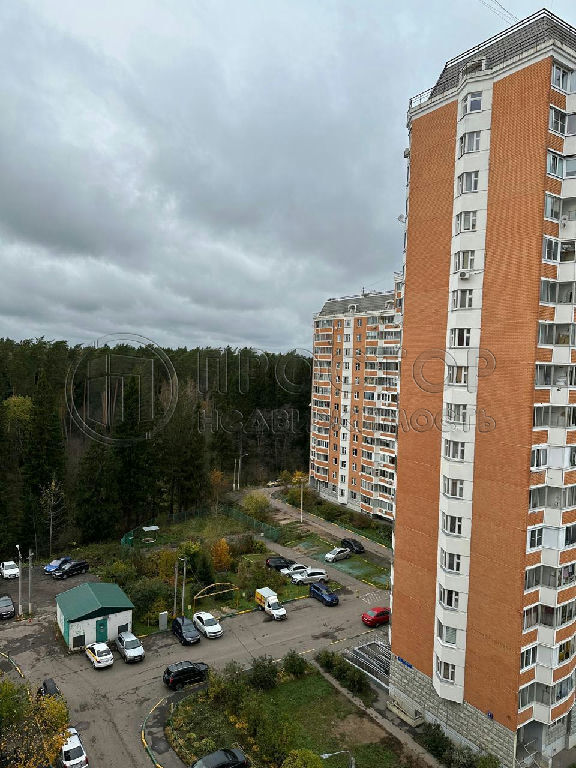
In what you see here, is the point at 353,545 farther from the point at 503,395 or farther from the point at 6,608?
the point at 503,395

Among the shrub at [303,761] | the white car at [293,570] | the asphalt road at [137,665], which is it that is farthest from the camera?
the white car at [293,570]

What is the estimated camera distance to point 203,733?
17625 millimetres

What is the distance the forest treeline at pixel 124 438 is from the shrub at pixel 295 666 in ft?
76.0

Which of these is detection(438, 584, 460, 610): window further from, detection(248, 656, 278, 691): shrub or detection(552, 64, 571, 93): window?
detection(552, 64, 571, 93): window

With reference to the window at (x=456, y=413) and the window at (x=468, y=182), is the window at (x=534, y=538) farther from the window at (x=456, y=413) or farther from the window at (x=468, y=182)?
the window at (x=468, y=182)

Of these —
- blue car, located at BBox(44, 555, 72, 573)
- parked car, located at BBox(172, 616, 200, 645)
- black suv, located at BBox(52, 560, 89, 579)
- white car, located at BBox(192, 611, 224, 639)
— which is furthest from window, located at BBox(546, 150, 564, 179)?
blue car, located at BBox(44, 555, 72, 573)

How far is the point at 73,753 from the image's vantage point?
15.9m

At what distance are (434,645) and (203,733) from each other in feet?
28.7

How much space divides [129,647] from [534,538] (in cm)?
1783

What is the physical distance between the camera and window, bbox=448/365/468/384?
17234 mm

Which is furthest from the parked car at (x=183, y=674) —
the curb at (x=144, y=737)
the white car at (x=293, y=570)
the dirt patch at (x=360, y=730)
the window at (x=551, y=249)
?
the window at (x=551, y=249)

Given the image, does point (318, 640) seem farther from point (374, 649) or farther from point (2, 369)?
point (2, 369)

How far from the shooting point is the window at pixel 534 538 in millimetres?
16295

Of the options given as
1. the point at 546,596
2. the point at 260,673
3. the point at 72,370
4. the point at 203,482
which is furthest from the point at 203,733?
the point at 72,370
